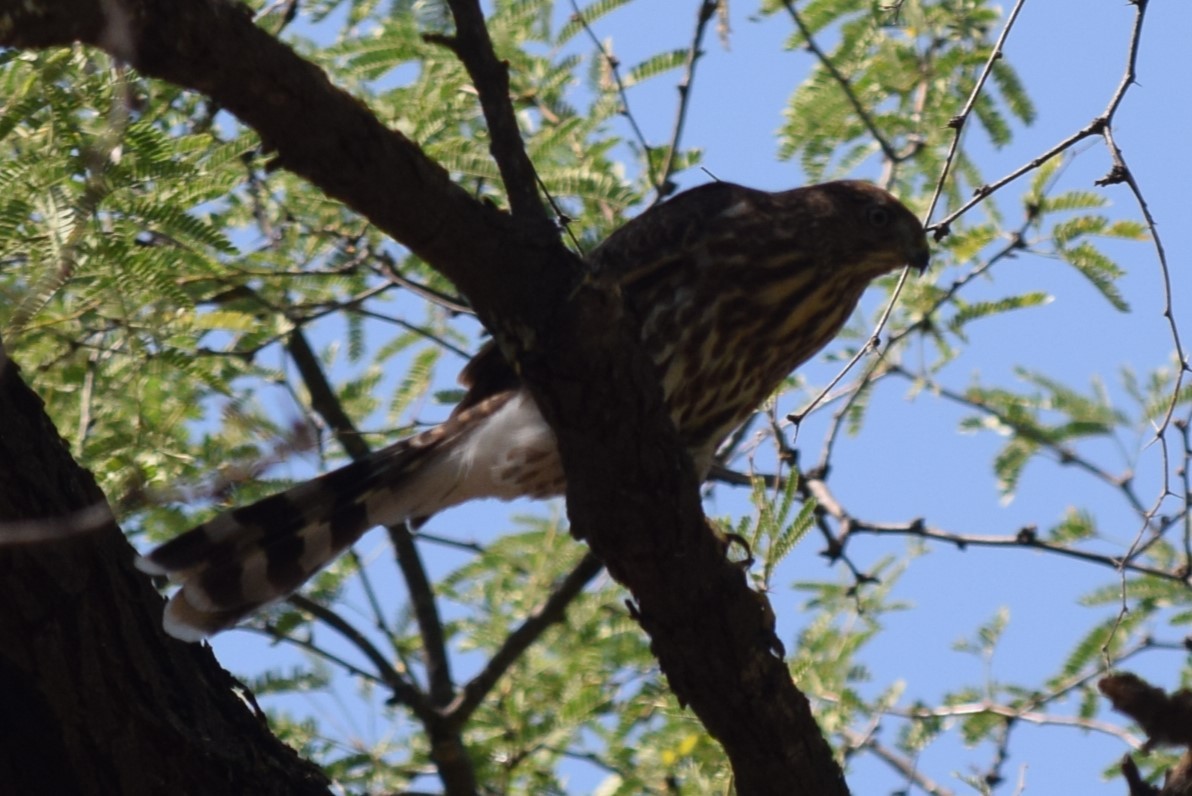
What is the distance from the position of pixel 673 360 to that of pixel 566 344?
4.47 feet

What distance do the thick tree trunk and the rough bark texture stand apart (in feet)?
0.32

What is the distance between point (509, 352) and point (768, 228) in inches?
71.2

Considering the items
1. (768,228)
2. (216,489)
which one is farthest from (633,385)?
(768,228)

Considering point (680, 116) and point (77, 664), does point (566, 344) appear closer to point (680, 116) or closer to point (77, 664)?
point (77, 664)

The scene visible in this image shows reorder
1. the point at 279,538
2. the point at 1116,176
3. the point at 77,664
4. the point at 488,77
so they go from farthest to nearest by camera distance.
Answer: the point at 279,538
the point at 1116,176
the point at 77,664
the point at 488,77

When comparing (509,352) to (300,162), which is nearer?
(300,162)

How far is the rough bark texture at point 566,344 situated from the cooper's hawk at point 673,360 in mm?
1030

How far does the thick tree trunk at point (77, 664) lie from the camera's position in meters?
2.91

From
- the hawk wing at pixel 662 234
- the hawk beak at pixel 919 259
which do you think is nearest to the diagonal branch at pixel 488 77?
the hawk wing at pixel 662 234

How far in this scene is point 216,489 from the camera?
91.0 inches

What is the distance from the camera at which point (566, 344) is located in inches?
119

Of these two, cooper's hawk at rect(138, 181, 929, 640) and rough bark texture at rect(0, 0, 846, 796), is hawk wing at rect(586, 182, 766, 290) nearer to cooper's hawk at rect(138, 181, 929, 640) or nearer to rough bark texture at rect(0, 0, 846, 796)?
cooper's hawk at rect(138, 181, 929, 640)

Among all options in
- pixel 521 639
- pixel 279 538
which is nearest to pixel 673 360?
pixel 279 538

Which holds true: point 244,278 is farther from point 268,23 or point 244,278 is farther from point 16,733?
point 16,733
